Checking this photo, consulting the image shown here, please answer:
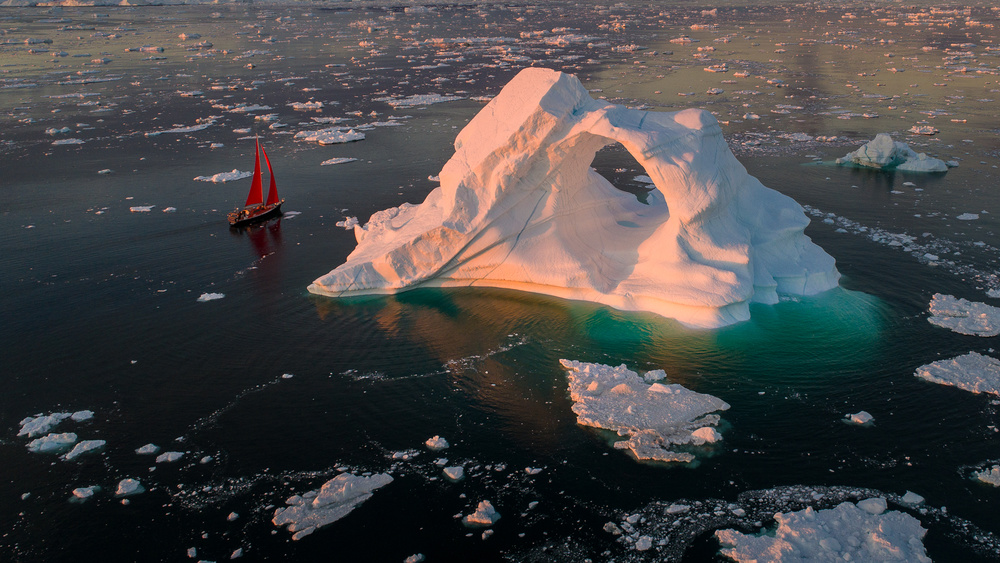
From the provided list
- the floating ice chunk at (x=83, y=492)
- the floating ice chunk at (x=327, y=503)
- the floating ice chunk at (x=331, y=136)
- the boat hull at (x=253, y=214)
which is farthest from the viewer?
the floating ice chunk at (x=331, y=136)

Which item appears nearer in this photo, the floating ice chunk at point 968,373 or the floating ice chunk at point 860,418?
the floating ice chunk at point 860,418

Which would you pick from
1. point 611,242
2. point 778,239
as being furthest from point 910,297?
point 611,242

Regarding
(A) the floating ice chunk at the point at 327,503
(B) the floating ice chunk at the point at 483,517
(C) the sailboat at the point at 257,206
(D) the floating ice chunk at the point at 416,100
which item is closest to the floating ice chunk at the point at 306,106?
(D) the floating ice chunk at the point at 416,100

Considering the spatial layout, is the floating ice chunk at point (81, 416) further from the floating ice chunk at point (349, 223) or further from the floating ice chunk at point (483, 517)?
the floating ice chunk at point (349, 223)

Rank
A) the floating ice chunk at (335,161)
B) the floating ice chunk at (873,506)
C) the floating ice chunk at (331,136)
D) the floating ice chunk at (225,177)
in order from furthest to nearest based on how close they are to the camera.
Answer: the floating ice chunk at (331,136) < the floating ice chunk at (335,161) < the floating ice chunk at (225,177) < the floating ice chunk at (873,506)

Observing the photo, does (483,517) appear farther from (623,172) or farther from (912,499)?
(623,172)

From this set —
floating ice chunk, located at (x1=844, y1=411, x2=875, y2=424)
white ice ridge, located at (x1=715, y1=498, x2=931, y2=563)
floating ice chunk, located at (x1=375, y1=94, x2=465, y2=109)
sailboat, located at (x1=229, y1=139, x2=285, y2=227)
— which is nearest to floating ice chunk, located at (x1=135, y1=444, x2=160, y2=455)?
white ice ridge, located at (x1=715, y1=498, x2=931, y2=563)

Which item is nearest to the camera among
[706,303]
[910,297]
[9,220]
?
[706,303]

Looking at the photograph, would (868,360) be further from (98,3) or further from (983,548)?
(98,3)

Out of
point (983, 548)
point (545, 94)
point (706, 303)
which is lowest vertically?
point (983, 548)
